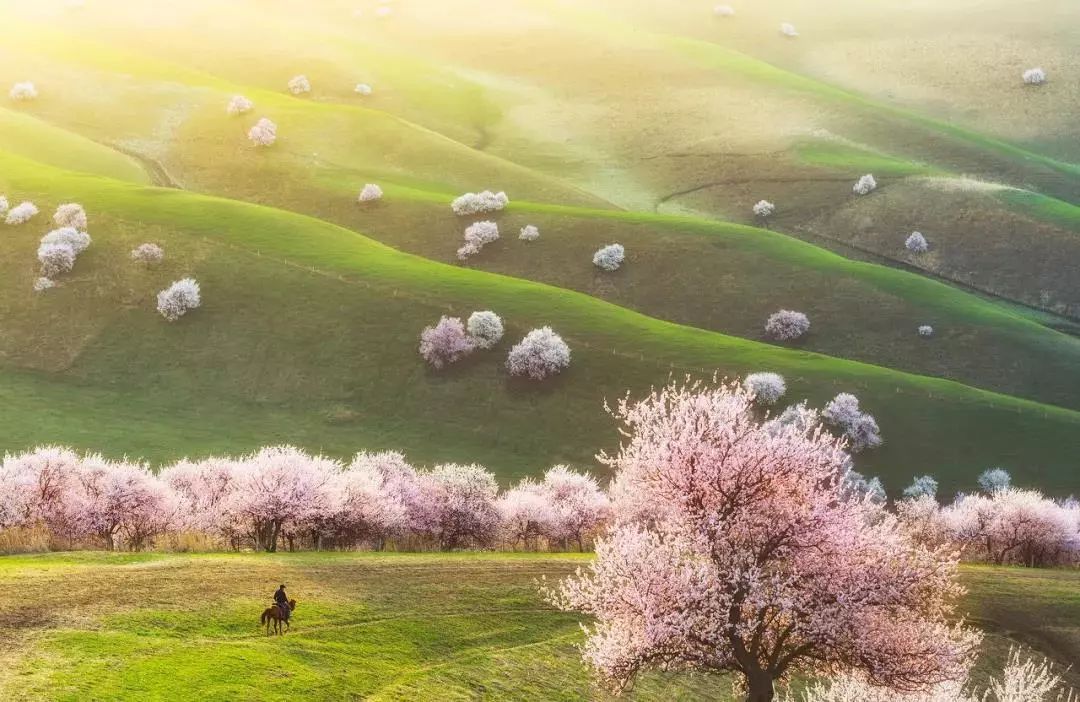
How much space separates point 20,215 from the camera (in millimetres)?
102875

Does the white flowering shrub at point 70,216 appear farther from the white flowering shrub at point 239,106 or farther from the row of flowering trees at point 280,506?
the white flowering shrub at point 239,106

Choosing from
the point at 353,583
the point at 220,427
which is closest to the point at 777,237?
the point at 220,427

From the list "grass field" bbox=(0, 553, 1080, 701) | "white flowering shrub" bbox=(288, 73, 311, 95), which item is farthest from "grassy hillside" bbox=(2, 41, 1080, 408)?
"grass field" bbox=(0, 553, 1080, 701)

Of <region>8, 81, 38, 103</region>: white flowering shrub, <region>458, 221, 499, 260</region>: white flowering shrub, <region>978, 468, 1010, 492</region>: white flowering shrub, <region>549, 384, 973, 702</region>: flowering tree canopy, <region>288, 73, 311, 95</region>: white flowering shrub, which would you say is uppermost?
<region>288, 73, 311, 95</region>: white flowering shrub

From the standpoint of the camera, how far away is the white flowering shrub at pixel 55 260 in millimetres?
94500

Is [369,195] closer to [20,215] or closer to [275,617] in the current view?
[20,215]

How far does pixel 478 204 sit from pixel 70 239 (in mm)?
47761

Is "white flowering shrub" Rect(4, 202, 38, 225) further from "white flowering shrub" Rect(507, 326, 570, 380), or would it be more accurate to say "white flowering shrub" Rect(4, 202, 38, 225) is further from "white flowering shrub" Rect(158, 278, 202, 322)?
"white flowering shrub" Rect(507, 326, 570, 380)

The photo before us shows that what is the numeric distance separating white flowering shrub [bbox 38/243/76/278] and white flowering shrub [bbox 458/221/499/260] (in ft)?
136

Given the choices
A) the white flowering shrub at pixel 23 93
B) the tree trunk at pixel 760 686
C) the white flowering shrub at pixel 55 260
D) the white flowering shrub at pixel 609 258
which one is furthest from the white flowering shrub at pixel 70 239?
the tree trunk at pixel 760 686

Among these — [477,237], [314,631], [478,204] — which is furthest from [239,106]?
[314,631]

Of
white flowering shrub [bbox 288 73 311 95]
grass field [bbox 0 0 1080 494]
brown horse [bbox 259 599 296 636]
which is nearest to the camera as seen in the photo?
brown horse [bbox 259 599 296 636]

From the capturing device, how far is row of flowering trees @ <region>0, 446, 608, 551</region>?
156 ft

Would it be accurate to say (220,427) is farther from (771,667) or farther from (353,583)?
(771,667)
